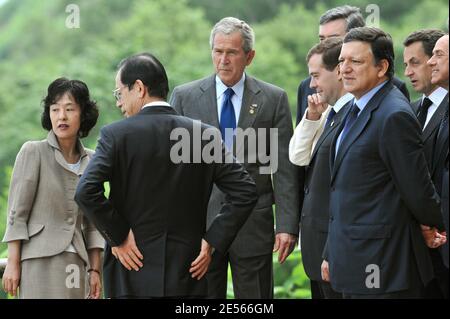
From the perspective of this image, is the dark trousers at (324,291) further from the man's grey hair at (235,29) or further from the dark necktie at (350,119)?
the man's grey hair at (235,29)

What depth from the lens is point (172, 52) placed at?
16.5 metres

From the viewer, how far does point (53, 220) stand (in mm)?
4621

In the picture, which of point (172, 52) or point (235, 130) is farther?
point (172, 52)

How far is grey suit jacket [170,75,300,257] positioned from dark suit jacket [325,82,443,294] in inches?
32.8

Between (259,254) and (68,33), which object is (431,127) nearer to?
(259,254)

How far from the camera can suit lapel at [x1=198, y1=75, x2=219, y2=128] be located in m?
5.03

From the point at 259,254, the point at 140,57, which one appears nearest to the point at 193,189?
the point at 140,57

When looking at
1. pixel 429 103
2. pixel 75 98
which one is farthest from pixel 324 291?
pixel 75 98

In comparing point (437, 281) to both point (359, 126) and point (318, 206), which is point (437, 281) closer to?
point (318, 206)

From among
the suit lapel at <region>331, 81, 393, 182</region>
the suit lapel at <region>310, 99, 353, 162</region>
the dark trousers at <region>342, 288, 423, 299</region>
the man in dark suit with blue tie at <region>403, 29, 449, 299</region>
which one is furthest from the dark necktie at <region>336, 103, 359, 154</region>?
the dark trousers at <region>342, 288, 423, 299</region>

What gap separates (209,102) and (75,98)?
26.0 inches

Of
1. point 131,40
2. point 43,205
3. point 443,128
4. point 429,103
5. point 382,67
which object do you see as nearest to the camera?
point 382,67

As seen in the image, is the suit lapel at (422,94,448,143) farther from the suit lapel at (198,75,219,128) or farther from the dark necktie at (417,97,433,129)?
the suit lapel at (198,75,219,128)
